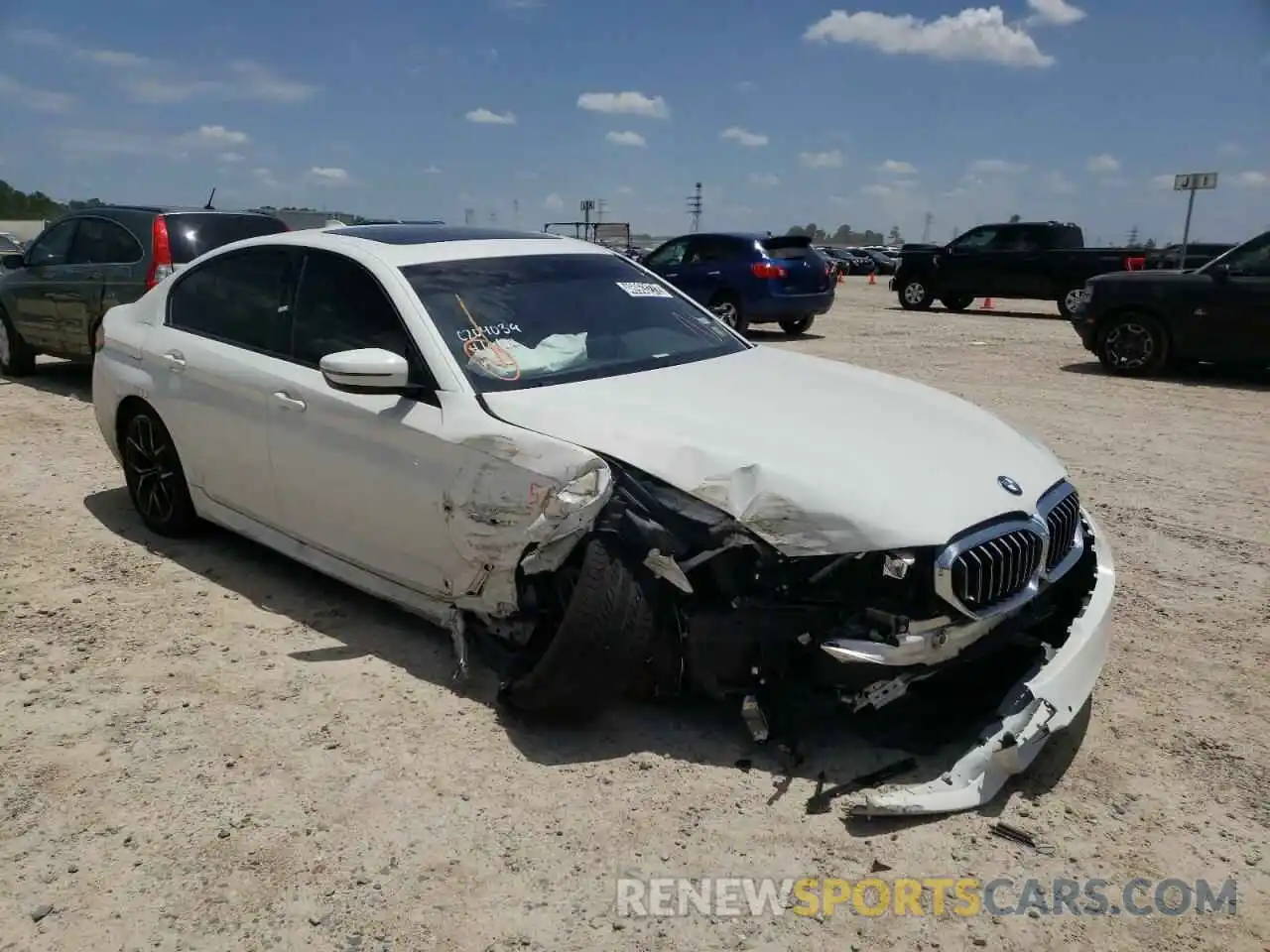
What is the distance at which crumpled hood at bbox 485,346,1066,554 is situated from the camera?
298 centimetres

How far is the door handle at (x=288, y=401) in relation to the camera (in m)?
4.14

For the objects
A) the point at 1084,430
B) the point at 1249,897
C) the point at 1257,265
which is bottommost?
the point at 1249,897

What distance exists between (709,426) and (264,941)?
1.96 m

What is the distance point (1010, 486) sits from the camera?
10.7 feet

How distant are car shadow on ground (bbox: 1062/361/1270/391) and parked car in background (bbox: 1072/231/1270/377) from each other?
18 centimetres

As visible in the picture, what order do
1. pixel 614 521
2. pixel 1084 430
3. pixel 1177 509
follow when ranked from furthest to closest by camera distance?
pixel 1084 430 < pixel 1177 509 < pixel 614 521

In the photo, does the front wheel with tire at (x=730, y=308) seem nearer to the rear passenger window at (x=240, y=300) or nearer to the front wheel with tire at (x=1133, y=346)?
the front wheel with tire at (x=1133, y=346)

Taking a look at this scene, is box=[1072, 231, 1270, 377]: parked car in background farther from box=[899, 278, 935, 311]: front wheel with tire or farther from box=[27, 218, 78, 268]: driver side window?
box=[27, 218, 78, 268]: driver side window

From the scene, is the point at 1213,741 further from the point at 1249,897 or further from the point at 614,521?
the point at 614,521

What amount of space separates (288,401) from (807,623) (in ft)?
7.90

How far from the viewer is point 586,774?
323 centimetres

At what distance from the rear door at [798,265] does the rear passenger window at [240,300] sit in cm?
1152

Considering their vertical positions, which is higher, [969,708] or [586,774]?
[969,708]

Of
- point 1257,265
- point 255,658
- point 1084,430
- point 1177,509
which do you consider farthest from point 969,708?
point 1257,265
